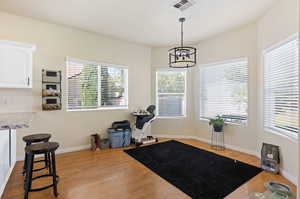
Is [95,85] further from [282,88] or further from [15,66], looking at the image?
[282,88]

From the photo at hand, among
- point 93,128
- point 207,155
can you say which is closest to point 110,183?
point 93,128

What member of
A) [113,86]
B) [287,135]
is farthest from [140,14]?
[287,135]

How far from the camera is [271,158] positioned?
8.58 ft

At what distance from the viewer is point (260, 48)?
3.18 m

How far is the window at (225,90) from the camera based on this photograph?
363 cm

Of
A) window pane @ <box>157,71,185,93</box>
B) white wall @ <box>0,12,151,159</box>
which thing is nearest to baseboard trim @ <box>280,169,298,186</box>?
window pane @ <box>157,71,185,93</box>

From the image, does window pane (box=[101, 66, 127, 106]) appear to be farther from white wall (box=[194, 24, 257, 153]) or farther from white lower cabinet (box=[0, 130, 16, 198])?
white wall (box=[194, 24, 257, 153])

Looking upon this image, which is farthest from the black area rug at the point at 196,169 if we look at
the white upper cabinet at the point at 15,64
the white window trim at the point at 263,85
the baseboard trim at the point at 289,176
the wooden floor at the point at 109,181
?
the white upper cabinet at the point at 15,64

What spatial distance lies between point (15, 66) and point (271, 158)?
477 cm

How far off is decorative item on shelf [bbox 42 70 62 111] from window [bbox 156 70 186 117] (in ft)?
9.02

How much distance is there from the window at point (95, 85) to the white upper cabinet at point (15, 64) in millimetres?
785

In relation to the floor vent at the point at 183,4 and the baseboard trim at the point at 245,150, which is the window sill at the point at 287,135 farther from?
the floor vent at the point at 183,4

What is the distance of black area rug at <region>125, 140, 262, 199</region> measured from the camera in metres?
2.15

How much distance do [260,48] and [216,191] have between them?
2912mm
